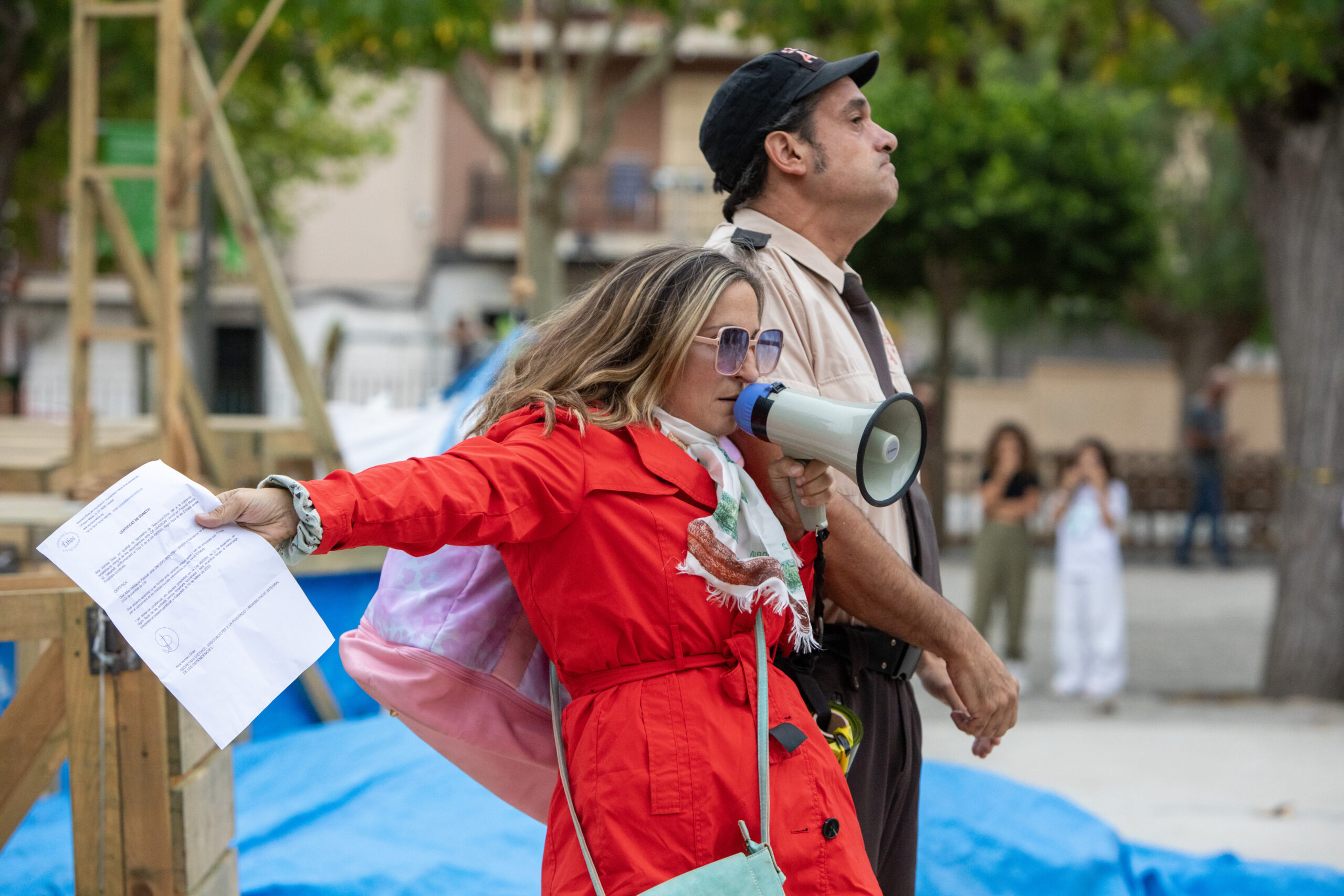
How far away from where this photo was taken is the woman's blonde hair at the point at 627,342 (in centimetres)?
176

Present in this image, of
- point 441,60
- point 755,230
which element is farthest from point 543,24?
point 755,230

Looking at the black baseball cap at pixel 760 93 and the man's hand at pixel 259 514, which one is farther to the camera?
the black baseball cap at pixel 760 93

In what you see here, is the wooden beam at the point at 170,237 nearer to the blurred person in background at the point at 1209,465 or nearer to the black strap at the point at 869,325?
the black strap at the point at 869,325

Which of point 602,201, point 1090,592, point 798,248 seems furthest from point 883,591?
point 602,201

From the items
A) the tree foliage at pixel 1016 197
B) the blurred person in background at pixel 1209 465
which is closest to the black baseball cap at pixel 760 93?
the tree foliage at pixel 1016 197

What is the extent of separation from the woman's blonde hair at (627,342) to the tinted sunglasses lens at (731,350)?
0.04 meters

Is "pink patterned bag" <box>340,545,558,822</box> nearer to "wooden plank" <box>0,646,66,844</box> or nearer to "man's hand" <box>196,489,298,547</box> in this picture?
"man's hand" <box>196,489,298,547</box>

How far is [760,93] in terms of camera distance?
7.09 ft

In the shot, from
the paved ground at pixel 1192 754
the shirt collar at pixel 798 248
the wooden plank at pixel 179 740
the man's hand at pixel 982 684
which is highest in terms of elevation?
the shirt collar at pixel 798 248

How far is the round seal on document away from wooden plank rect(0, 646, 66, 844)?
3.39 feet

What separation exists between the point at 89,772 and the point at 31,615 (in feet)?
1.01

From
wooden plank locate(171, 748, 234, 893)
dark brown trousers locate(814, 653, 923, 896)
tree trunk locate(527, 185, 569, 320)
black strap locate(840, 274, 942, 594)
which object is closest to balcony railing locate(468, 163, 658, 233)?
tree trunk locate(527, 185, 569, 320)

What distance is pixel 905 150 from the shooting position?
13703 mm

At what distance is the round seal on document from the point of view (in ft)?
4.67
